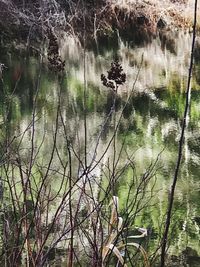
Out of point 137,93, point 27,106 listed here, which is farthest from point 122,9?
point 27,106

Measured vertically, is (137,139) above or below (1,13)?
below

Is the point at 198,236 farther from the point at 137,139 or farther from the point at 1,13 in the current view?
the point at 1,13

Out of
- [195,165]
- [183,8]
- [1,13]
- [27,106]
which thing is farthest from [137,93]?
[183,8]

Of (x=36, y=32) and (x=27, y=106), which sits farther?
(x=36, y=32)

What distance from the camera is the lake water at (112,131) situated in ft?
8.17

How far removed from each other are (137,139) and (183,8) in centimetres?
489

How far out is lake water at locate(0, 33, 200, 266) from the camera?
2.49m

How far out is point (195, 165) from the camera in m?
3.73

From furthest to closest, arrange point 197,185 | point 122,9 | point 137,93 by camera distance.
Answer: point 122,9 < point 137,93 < point 197,185

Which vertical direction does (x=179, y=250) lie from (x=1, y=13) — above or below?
below

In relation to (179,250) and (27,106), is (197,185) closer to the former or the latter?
(179,250)

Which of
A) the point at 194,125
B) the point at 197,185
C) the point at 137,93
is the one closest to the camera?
the point at 197,185

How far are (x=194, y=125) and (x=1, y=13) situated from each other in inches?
154

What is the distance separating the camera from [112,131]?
4.27 metres
